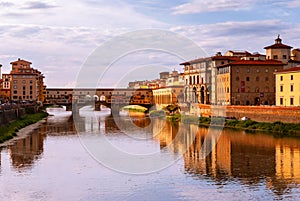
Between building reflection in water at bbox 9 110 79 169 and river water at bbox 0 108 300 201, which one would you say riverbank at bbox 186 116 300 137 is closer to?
river water at bbox 0 108 300 201

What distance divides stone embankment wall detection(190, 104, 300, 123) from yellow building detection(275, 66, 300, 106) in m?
2.50

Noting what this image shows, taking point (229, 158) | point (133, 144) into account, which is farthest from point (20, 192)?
point (133, 144)

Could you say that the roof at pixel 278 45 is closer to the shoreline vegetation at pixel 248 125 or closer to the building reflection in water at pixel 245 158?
the shoreline vegetation at pixel 248 125

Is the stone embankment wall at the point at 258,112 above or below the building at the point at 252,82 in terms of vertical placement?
below

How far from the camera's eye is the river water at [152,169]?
14273 mm

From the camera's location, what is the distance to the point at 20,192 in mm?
14266

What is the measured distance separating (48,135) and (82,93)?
52.0 metres

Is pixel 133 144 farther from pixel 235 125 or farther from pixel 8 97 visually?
pixel 8 97

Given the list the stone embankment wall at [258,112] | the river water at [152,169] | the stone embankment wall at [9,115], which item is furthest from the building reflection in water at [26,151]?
the stone embankment wall at [258,112]

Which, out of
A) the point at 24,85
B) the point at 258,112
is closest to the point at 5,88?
the point at 24,85

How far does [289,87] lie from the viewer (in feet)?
123

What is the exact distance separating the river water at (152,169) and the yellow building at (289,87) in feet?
28.9

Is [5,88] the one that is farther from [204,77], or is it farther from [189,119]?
[189,119]

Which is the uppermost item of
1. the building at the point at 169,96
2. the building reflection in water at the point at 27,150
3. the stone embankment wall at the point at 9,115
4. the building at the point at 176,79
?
the building at the point at 176,79
